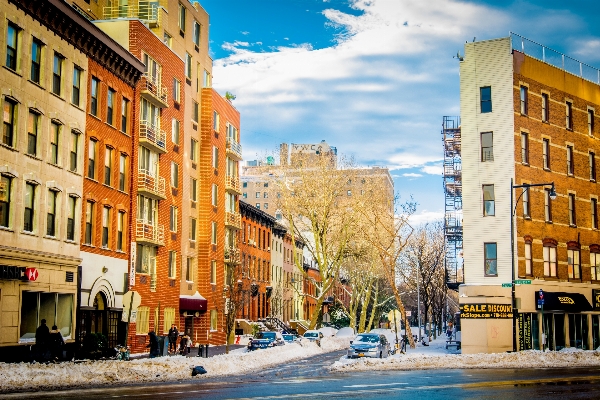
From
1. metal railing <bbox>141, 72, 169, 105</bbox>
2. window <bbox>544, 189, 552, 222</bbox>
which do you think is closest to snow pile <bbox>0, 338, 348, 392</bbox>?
metal railing <bbox>141, 72, 169, 105</bbox>

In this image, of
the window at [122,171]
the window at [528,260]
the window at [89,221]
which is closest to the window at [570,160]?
the window at [528,260]

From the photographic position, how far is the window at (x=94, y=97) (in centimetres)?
3959

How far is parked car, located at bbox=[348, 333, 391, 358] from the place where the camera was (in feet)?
141

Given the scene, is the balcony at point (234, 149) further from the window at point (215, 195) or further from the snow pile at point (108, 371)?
the snow pile at point (108, 371)

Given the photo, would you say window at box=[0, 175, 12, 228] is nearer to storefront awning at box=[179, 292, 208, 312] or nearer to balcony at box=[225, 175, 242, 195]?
storefront awning at box=[179, 292, 208, 312]

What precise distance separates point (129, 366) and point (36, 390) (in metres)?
Result: 6.08

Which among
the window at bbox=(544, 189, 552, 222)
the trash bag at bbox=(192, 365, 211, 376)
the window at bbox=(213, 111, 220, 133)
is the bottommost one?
the trash bag at bbox=(192, 365, 211, 376)

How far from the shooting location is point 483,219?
157ft

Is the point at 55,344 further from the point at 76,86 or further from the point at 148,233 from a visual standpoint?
the point at 148,233

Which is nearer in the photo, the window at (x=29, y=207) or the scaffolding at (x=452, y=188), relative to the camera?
the window at (x=29, y=207)

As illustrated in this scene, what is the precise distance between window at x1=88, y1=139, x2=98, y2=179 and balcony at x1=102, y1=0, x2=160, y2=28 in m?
13.7

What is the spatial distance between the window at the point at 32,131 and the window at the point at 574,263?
3514 centimetres

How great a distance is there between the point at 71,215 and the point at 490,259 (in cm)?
2494

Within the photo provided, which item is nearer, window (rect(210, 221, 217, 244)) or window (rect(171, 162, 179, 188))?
window (rect(171, 162, 179, 188))
